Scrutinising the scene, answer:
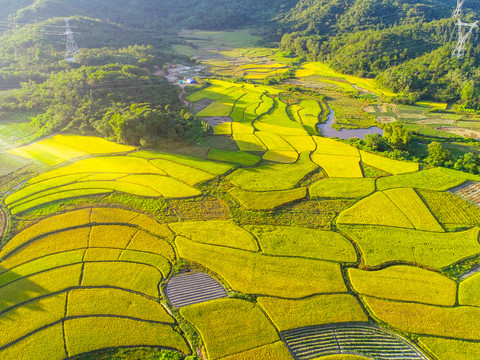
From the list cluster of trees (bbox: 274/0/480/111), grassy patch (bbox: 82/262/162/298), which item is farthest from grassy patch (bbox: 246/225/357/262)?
cluster of trees (bbox: 274/0/480/111)

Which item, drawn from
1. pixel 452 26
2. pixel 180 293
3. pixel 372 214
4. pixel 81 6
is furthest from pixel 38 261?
pixel 81 6

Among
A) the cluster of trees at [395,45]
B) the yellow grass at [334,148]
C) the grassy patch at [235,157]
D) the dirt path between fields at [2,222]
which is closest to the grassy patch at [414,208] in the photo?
the yellow grass at [334,148]

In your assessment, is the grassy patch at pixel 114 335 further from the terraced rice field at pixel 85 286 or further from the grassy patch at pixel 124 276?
the grassy patch at pixel 124 276

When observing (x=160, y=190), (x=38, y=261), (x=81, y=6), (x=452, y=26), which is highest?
(x=81, y=6)

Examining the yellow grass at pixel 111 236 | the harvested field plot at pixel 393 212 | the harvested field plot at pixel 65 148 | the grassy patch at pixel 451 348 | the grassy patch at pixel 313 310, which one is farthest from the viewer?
the harvested field plot at pixel 65 148

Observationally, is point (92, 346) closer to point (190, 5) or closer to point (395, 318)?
point (395, 318)

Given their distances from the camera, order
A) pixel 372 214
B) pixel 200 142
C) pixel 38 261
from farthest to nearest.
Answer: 1. pixel 200 142
2. pixel 372 214
3. pixel 38 261
